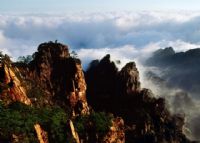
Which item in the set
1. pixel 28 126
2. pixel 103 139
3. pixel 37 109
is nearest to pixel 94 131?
pixel 103 139

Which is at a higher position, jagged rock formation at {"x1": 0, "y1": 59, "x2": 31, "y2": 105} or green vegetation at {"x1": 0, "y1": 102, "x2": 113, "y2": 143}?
jagged rock formation at {"x1": 0, "y1": 59, "x2": 31, "y2": 105}

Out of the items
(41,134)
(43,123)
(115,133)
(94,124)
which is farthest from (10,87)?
(115,133)

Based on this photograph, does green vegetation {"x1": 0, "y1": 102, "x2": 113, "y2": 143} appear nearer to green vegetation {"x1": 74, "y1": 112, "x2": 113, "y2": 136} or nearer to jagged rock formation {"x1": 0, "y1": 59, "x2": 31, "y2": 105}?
green vegetation {"x1": 74, "y1": 112, "x2": 113, "y2": 136}

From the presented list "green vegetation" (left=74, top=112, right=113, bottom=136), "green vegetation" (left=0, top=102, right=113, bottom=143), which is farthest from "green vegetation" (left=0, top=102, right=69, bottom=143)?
"green vegetation" (left=74, top=112, right=113, bottom=136)

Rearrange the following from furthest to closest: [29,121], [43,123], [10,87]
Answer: [10,87], [43,123], [29,121]

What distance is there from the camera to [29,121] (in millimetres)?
171875

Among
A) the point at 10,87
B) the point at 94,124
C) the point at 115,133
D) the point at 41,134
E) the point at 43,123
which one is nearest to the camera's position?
the point at 41,134

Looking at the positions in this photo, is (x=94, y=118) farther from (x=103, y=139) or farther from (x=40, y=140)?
(x=40, y=140)

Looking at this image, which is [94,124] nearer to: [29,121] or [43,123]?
[43,123]

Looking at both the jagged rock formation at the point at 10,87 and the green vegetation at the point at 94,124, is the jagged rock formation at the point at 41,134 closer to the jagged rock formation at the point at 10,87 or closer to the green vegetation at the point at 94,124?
the jagged rock formation at the point at 10,87

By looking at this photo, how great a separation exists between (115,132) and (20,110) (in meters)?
27.5

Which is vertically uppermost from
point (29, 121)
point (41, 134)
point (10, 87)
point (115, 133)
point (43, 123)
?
point (10, 87)

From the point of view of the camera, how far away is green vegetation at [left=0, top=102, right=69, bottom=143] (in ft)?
538

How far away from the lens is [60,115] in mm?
187875
